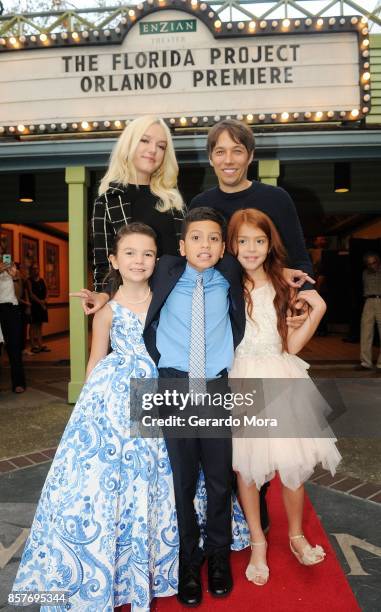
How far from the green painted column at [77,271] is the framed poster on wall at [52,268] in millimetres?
8760

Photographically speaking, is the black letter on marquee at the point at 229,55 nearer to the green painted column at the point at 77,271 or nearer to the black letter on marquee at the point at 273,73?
the black letter on marquee at the point at 273,73

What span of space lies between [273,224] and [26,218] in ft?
22.2

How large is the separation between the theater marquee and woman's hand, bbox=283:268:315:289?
11.7ft

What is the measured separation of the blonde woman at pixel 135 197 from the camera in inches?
94.0

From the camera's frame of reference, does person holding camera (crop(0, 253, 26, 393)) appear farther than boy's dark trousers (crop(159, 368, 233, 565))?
Yes

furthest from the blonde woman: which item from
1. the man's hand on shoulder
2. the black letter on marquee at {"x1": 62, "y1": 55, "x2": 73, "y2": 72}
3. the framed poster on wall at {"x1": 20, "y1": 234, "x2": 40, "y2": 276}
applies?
the framed poster on wall at {"x1": 20, "y1": 234, "x2": 40, "y2": 276}

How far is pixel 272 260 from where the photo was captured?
2301 mm

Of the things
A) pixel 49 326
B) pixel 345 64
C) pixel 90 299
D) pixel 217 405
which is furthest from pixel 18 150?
pixel 49 326

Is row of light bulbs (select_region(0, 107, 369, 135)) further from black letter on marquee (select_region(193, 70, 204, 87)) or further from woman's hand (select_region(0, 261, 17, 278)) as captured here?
woman's hand (select_region(0, 261, 17, 278))

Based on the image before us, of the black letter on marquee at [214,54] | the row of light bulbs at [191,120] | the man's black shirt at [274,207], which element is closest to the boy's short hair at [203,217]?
the man's black shirt at [274,207]

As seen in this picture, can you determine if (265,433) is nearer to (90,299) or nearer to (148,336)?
(148,336)

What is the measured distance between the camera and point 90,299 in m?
2.12

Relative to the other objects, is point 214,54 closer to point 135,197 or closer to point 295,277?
point 135,197

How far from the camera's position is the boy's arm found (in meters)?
2.09
